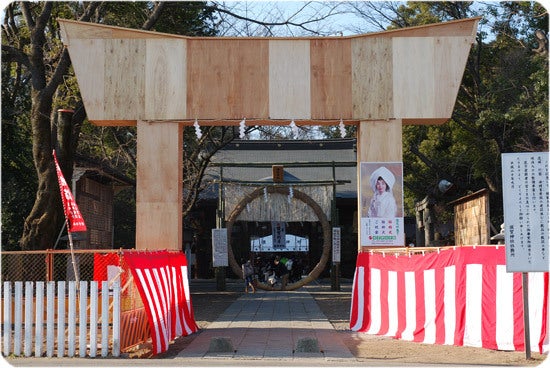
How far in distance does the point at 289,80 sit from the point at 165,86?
7.73ft

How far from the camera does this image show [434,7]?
2800cm

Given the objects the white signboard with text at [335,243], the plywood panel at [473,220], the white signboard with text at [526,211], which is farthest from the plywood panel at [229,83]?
the white signboard with text at [335,243]

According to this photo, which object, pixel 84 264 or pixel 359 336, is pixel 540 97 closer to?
pixel 359 336

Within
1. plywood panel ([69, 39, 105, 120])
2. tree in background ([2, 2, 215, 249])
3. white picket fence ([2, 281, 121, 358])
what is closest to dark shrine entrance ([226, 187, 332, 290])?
tree in background ([2, 2, 215, 249])

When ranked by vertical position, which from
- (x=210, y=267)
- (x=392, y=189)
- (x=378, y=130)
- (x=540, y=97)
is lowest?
(x=210, y=267)

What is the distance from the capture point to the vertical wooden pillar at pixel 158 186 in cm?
Answer: 1580

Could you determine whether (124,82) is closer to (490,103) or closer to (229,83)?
(229,83)

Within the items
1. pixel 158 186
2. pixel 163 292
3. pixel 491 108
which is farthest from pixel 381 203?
pixel 491 108

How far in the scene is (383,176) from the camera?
628 inches

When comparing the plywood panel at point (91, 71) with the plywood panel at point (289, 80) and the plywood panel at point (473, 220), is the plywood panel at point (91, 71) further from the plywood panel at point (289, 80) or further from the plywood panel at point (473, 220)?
the plywood panel at point (473, 220)

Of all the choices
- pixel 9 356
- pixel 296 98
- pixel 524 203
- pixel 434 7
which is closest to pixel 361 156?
pixel 296 98

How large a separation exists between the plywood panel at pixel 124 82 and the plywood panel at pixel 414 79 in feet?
15.9

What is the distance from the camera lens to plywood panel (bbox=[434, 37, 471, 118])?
1582 centimetres

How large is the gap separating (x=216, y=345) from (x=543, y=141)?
54.0ft
